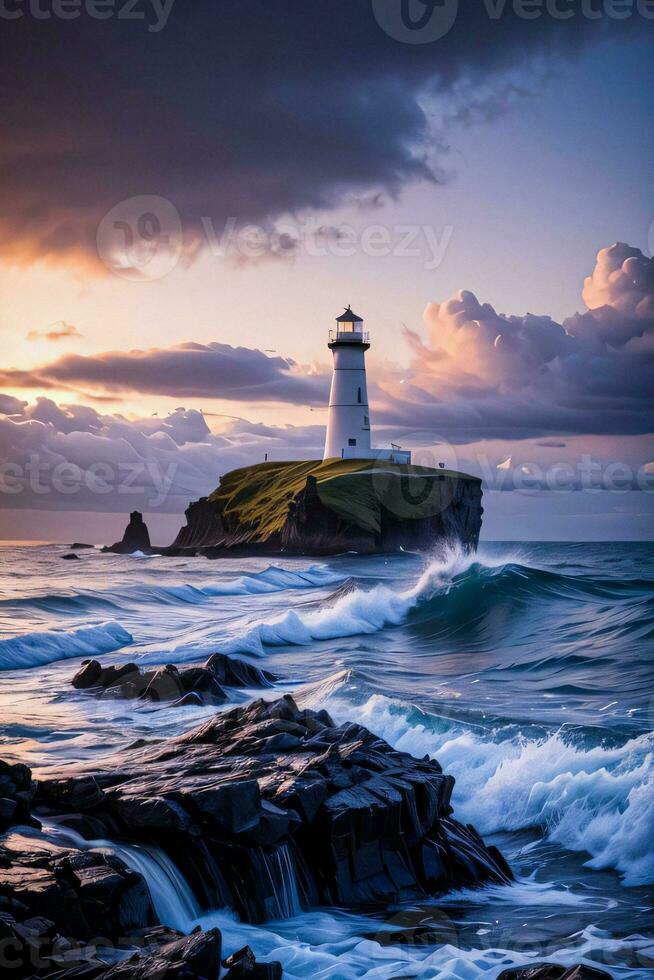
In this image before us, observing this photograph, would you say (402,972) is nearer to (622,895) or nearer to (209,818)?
(209,818)

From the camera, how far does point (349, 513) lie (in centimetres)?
6266

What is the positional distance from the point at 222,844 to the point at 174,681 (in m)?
7.87

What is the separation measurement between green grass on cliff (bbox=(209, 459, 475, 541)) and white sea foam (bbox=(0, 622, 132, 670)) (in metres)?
39.2

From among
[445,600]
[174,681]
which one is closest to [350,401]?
[445,600]

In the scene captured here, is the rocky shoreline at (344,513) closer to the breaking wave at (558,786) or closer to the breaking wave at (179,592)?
the breaking wave at (179,592)

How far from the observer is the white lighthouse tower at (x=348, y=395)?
63.3 m

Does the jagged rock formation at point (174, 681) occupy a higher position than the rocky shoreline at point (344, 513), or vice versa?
the rocky shoreline at point (344, 513)

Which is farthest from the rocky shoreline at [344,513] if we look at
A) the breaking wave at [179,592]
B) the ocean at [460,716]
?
the ocean at [460,716]

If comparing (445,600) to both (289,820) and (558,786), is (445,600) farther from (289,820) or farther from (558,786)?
(289,820)

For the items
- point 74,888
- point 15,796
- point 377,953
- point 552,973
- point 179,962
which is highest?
point 15,796

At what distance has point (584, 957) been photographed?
22.3 ft

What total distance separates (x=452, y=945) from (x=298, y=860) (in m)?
1.56

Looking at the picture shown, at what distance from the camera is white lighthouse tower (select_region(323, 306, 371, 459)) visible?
208 feet

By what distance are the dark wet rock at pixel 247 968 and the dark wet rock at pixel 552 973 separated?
61.9 inches
